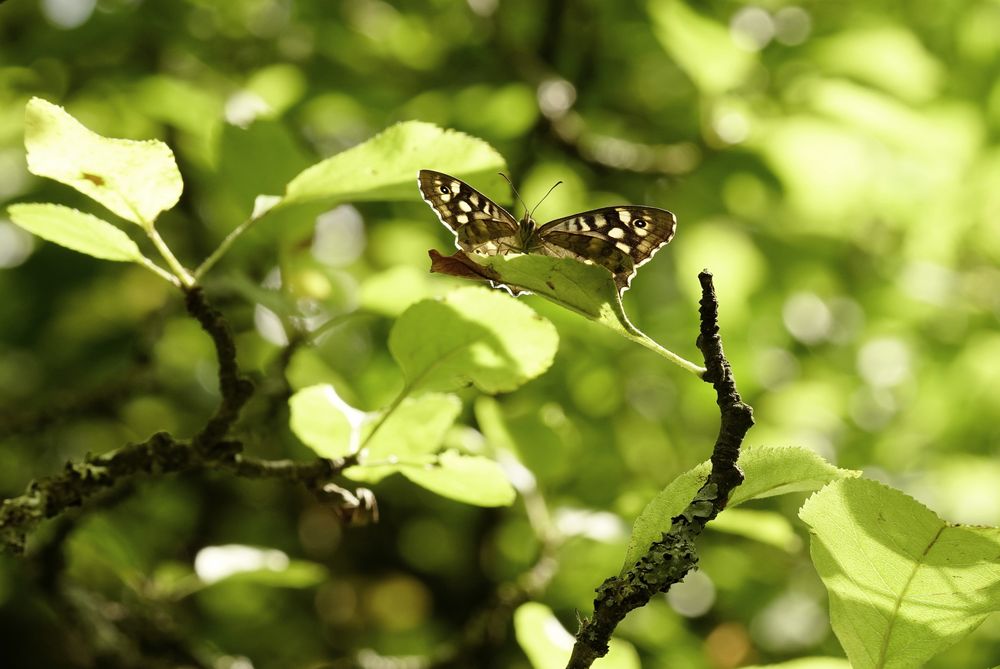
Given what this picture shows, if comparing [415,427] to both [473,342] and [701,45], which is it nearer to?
[473,342]

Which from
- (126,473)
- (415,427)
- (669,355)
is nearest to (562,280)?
(669,355)

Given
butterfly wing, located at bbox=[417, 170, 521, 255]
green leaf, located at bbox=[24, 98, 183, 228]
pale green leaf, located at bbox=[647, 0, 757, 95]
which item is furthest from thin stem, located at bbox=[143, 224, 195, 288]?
pale green leaf, located at bbox=[647, 0, 757, 95]

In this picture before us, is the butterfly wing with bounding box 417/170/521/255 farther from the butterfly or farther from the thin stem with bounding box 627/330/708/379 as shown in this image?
the thin stem with bounding box 627/330/708/379

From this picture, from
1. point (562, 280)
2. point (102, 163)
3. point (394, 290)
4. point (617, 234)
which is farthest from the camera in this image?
point (394, 290)

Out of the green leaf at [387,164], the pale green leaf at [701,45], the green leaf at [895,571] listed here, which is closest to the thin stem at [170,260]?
the green leaf at [387,164]

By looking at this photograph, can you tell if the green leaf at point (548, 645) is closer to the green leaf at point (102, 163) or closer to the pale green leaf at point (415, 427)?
the pale green leaf at point (415, 427)
